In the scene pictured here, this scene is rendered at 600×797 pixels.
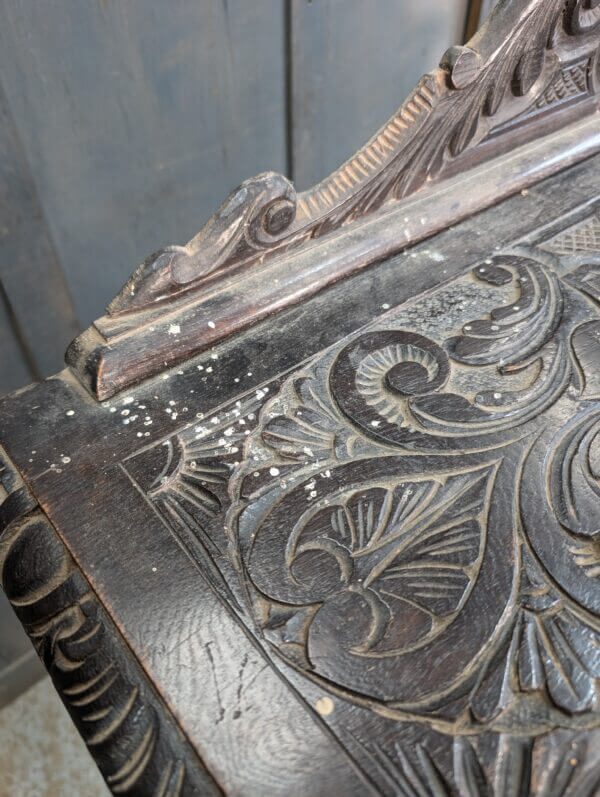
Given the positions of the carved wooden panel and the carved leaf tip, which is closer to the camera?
the carved wooden panel

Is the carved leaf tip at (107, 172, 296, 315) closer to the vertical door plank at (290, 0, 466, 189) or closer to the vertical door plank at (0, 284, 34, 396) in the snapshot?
the vertical door plank at (0, 284, 34, 396)

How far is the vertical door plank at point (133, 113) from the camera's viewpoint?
98cm

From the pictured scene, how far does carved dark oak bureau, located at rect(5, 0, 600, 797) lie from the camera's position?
456 millimetres

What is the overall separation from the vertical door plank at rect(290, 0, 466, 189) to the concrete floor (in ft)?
4.26

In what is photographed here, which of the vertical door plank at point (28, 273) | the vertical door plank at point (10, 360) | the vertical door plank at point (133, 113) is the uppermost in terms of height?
the vertical door plank at point (133, 113)

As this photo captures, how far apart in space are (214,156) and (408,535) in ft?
3.12

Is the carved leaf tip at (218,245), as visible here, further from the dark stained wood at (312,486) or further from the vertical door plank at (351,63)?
the vertical door plank at (351,63)

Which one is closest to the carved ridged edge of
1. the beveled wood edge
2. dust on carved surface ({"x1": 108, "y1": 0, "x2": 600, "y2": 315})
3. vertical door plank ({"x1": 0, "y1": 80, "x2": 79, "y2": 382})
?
the beveled wood edge

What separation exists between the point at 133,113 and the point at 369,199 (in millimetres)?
523

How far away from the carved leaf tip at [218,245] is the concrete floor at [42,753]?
43.2 inches

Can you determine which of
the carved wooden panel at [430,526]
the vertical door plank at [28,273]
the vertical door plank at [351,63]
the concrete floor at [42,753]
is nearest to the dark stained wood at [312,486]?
the carved wooden panel at [430,526]

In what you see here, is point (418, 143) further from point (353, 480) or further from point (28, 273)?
point (28, 273)

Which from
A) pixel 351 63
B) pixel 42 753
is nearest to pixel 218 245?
pixel 351 63

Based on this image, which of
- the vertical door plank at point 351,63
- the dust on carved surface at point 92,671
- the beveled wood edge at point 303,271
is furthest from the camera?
the vertical door plank at point 351,63
